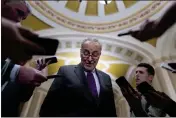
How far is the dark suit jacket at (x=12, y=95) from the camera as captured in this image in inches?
168

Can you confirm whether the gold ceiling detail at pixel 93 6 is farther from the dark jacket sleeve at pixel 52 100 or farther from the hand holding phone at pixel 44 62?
the dark jacket sleeve at pixel 52 100

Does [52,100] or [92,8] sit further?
[92,8]

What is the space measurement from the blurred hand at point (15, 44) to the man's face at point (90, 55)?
1.95 feet

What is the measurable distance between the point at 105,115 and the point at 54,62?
1.04m

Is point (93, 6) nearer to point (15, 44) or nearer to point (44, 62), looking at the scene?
point (44, 62)

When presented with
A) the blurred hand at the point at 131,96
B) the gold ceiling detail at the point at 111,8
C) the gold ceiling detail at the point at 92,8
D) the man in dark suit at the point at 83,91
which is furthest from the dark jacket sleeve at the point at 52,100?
the gold ceiling detail at the point at 111,8

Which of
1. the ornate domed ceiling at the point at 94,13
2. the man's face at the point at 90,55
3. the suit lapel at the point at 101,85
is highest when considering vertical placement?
the ornate domed ceiling at the point at 94,13

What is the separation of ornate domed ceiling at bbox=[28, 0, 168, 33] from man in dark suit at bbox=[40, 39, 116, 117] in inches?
Answer: 18.5

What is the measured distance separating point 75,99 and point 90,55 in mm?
688

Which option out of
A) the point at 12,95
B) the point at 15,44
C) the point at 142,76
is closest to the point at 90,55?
the point at 142,76

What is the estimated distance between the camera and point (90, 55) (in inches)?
184

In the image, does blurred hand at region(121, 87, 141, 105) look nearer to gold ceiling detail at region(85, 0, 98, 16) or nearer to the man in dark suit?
the man in dark suit

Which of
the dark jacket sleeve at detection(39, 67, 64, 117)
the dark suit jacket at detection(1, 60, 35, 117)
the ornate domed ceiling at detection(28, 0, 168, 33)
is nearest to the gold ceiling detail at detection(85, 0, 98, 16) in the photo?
the ornate domed ceiling at detection(28, 0, 168, 33)

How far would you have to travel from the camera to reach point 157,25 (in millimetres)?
4820
